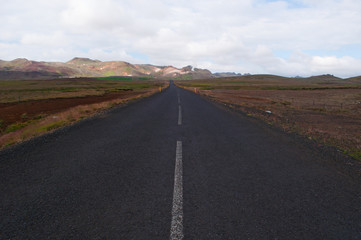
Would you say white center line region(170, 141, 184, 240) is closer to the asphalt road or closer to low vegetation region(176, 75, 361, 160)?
the asphalt road

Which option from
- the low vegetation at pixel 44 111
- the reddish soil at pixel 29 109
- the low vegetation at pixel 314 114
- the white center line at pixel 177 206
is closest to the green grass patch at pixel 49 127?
the low vegetation at pixel 44 111

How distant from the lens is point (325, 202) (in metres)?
3.34

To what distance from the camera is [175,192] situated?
353cm

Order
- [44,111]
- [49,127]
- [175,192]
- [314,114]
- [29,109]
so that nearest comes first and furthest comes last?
[175,192]
[49,127]
[314,114]
[44,111]
[29,109]

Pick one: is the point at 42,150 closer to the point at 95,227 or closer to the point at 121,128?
the point at 121,128

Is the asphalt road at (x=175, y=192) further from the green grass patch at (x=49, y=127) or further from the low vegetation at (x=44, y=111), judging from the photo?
the low vegetation at (x=44, y=111)

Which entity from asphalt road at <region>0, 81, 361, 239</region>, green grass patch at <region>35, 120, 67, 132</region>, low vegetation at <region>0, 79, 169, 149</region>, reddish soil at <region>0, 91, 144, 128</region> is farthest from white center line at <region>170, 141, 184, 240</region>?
reddish soil at <region>0, 91, 144, 128</region>

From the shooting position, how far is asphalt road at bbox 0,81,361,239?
8.80 ft

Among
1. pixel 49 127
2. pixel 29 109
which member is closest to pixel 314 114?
pixel 49 127

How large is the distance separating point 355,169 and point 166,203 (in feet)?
15.2

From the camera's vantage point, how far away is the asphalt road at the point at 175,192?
2684mm

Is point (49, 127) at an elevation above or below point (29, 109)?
above

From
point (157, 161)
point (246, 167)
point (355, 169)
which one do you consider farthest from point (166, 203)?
point (355, 169)

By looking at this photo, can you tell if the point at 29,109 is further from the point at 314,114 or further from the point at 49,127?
the point at 314,114
